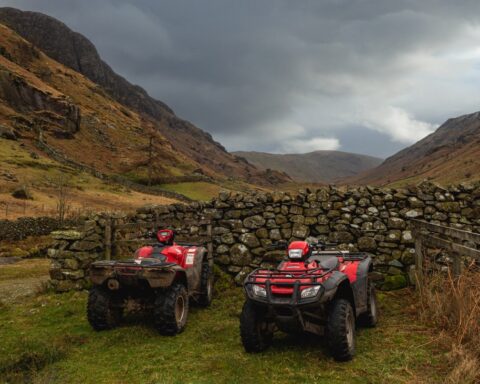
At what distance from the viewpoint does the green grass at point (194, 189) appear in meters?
65.2

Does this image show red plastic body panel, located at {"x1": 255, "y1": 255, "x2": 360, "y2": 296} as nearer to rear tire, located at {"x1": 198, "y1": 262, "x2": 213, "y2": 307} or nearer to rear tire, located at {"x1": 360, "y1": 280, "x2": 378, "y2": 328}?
rear tire, located at {"x1": 360, "y1": 280, "x2": 378, "y2": 328}

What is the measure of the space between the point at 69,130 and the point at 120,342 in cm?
9287

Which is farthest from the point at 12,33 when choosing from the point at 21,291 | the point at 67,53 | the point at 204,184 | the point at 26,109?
the point at 21,291

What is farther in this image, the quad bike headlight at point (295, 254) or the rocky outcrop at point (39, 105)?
the rocky outcrop at point (39, 105)

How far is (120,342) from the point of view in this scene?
6.73 metres

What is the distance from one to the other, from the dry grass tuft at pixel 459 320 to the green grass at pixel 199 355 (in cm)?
28

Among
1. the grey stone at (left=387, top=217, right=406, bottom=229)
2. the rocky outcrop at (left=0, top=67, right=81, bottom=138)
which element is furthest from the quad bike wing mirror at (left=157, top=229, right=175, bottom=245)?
the rocky outcrop at (left=0, top=67, right=81, bottom=138)

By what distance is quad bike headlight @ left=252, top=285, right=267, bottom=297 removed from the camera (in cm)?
558

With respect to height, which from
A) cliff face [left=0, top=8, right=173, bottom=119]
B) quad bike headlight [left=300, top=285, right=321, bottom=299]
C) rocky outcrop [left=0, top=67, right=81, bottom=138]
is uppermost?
cliff face [left=0, top=8, right=173, bottom=119]

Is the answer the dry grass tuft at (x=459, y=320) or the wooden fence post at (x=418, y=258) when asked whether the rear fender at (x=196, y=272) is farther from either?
the wooden fence post at (x=418, y=258)

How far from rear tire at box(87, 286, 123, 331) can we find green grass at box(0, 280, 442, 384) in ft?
0.57

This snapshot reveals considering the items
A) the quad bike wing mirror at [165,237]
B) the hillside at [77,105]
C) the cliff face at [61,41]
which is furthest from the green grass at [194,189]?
the cliff face at [61,41]

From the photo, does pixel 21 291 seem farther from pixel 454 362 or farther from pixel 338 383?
pixel 454 362

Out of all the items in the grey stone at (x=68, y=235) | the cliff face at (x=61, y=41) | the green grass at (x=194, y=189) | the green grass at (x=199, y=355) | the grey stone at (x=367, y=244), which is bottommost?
the green grass at (x=199, y=355)
